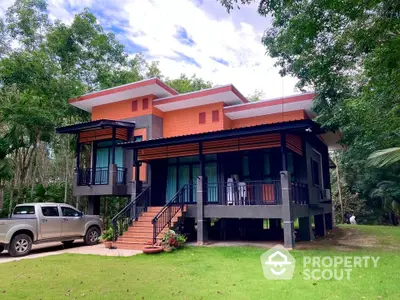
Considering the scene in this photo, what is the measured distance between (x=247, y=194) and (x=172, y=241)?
351 centimetres

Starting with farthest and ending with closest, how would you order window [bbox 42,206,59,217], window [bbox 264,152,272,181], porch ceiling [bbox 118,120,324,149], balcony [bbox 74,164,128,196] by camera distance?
balcony [bbox 74,164,128,196], window [bbox 264,152,272,181], window [bbox 42,206,59,217], porch ceiling [bbox 118,120,324,149]

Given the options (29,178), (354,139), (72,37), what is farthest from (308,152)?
(29,178)

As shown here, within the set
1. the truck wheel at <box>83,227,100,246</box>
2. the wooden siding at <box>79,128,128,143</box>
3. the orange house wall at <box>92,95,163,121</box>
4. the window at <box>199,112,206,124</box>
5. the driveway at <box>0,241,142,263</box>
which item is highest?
the orange house wall at <box>92,95,163,121</box>

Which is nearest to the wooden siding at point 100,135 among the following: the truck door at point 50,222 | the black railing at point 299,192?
the truck door at point 50,222

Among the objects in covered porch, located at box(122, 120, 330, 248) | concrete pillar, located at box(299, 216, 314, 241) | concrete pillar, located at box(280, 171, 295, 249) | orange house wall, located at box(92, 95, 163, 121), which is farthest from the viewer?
orange house wall, located at box(92, 95, 163, 121)

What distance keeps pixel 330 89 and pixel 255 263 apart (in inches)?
320

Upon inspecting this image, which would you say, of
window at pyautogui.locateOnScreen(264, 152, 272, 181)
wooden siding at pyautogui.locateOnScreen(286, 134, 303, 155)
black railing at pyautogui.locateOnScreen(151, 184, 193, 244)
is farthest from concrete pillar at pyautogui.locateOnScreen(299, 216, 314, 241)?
black railing at pyautogui.locateOnScreen(151, 184, 193, 244)

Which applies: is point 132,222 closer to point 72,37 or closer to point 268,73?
point 268,73

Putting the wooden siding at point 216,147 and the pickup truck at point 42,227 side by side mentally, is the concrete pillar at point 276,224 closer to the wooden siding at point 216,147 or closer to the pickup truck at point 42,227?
the wooden siding at point 216,147

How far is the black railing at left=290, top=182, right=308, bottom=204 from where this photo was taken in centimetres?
1164

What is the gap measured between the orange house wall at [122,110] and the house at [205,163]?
6cm

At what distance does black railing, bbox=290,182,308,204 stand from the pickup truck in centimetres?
801

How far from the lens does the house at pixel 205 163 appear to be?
450 inches

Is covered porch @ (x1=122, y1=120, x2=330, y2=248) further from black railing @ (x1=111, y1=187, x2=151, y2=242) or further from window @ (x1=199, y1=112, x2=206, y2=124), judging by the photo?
window @ (x1=199, y1=112, x2=206, y2=124)
